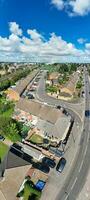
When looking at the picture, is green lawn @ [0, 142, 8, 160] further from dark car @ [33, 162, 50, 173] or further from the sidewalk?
the sidewalk

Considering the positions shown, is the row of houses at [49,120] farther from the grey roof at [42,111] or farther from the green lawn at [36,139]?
the green lawn at [36,139]

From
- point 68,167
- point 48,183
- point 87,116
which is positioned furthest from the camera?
point 87,116

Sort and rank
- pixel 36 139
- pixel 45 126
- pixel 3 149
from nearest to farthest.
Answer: pixel 3 149 < pixel 36 139 < pixel 45 126

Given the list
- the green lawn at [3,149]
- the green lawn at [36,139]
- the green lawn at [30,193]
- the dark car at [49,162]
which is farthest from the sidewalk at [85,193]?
the green lawn at [36,139]

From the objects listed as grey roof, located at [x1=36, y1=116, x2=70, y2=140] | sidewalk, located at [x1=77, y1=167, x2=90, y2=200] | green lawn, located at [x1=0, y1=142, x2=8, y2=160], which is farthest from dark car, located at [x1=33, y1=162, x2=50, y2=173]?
grey roof, located at [x1=36, y1=116, x2=70, y2=140]

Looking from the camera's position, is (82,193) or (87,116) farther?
(87,116)

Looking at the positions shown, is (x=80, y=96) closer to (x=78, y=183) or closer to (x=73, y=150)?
(x=73, y=150)

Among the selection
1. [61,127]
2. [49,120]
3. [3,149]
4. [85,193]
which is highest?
A: [49,120]

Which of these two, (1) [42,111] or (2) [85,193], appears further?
(1) [42,111]

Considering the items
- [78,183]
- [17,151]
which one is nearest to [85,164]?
[78,183]

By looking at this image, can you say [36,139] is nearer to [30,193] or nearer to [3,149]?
[3,149]

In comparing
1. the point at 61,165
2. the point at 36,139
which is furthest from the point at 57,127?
the point at 61,165
